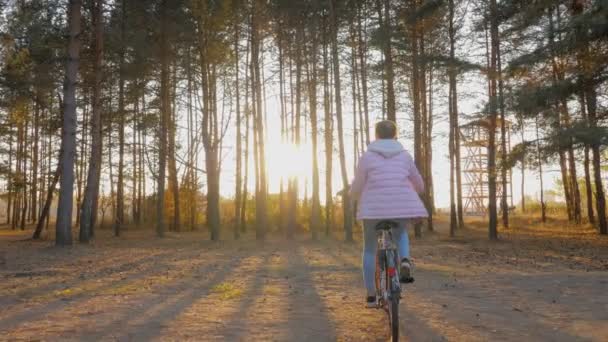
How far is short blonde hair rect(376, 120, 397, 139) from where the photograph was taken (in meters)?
4.88

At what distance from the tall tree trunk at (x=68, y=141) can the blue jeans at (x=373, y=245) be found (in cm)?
1341

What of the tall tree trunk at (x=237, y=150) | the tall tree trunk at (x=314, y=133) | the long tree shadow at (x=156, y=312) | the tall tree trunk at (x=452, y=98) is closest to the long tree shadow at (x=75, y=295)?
the long tree shadow at (x=156, y=312)

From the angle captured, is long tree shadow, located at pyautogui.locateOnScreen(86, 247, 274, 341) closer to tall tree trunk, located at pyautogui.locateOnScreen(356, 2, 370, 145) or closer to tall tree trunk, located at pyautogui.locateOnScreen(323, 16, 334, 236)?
tall tree trunk, located at pyautogui.locateOnScreen(356, 2, 370, 145)

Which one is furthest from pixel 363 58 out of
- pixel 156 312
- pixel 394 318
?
pixel 394 318

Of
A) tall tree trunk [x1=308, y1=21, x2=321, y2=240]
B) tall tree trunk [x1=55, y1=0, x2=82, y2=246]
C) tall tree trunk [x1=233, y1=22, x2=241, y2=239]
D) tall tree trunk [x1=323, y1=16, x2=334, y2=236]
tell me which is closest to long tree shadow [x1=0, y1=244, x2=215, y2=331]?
tall tree trunk [x1=55, y1=0, x2=82, y2=246]

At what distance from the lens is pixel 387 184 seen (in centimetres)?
455

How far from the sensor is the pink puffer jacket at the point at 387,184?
4.49 metres

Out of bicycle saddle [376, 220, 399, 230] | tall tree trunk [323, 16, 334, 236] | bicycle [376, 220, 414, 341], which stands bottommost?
bicycle [376, 220, 414, 341]

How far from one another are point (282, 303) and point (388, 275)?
2545mm

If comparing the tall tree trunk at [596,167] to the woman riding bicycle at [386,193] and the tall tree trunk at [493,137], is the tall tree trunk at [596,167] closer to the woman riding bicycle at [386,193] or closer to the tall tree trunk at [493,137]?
the tall tree trunk at [493,137]

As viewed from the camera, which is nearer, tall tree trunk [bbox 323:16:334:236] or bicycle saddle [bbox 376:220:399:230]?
bicycle saddle [bbox 376:220:399:230]

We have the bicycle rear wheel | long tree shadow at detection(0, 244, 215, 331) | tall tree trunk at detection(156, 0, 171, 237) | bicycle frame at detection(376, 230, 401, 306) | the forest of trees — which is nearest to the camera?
the bicycle rear wheel

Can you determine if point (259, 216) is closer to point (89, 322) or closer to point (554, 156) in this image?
point (554, 156)

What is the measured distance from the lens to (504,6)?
668 inches
